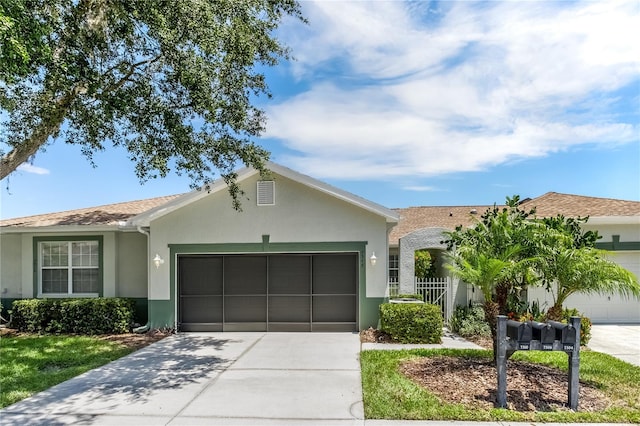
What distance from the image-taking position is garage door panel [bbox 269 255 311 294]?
1180 cm

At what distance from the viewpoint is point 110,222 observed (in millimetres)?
12234

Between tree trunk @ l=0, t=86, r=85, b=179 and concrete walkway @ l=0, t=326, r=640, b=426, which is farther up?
tree trunk @ l=0, t=86, r=85, b=179

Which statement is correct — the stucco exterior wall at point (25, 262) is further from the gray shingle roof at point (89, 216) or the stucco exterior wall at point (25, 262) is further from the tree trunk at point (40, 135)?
the tree trunk at point (40, 135)

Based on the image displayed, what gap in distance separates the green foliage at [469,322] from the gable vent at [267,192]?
640 centimetres

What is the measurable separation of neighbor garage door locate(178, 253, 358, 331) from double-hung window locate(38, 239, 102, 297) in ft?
10.6

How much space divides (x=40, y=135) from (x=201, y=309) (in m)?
6.25

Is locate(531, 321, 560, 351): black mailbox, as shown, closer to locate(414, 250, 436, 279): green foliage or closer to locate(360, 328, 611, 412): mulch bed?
locate(360, 328, 611, 412): mulch bed

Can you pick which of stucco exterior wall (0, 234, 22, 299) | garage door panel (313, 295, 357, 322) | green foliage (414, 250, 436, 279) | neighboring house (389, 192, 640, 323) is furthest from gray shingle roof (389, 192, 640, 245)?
stucco exterior wall (0, 234, 22, 299)

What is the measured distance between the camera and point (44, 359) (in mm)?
8719

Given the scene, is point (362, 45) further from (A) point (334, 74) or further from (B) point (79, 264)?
(B) point (79, 264)

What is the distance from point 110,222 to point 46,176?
3424 mm

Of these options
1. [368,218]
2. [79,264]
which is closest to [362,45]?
[368,218]

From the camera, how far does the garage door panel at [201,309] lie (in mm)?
11891

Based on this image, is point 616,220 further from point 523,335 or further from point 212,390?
point 212,390
